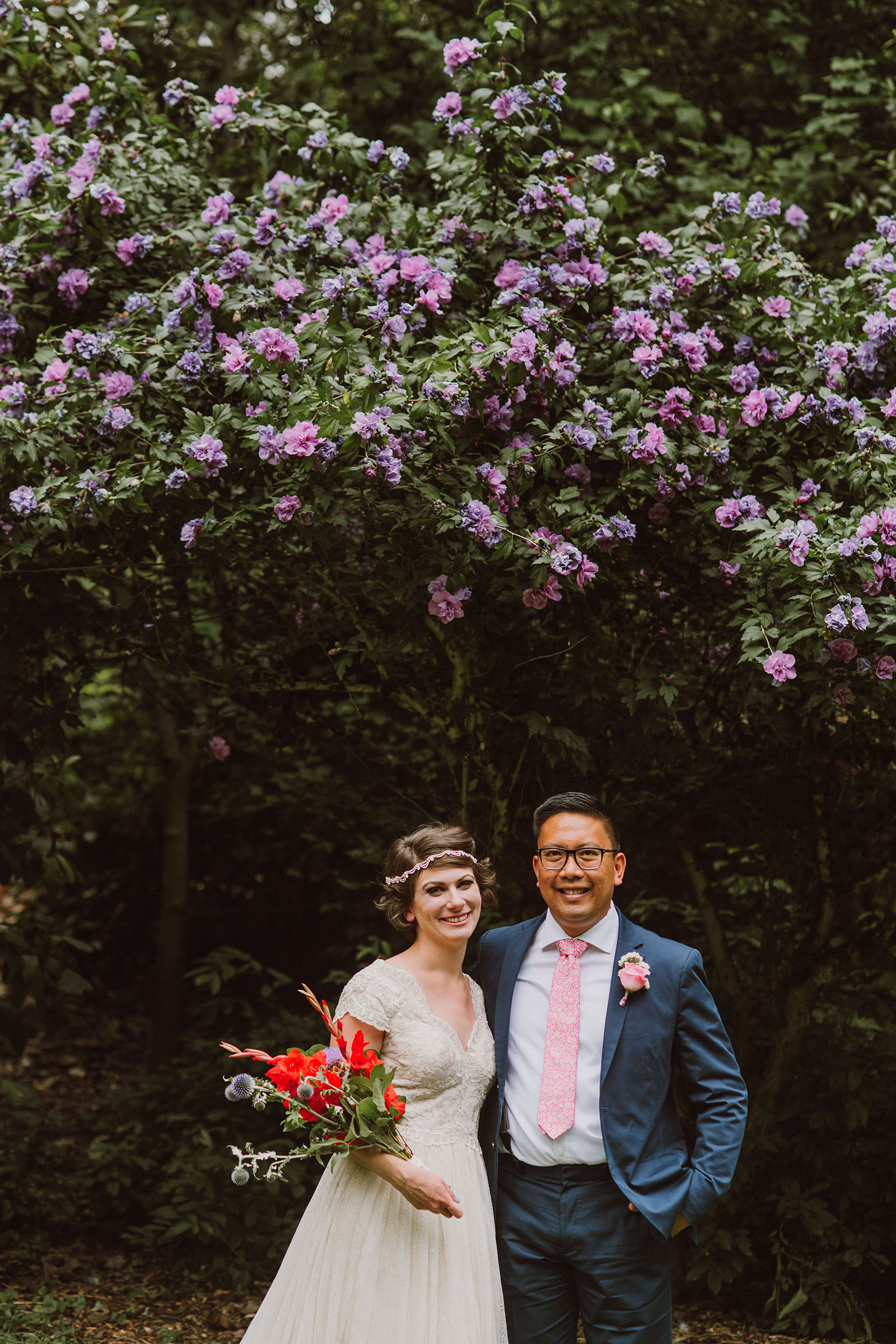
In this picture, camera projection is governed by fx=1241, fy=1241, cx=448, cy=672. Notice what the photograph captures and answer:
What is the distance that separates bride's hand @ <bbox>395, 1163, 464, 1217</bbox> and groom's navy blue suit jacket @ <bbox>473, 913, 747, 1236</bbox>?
24 cm

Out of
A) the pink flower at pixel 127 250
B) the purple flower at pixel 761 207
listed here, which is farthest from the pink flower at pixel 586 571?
the pink flower at pixel 127 250

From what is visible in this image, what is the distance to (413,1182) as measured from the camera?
2.43m

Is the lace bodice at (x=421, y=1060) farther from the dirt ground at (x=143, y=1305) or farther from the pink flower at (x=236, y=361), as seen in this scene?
the dirt ground at (x=143, y=1305)

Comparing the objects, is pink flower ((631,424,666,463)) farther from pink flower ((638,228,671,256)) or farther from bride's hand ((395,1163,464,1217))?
bride's hand ((395,1163,464,1217))

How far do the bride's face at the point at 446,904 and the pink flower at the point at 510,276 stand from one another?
1815 mm

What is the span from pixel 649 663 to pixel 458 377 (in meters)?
1.09

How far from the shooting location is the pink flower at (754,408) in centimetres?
355

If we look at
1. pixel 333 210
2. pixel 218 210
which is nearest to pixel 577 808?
pixel 333 210

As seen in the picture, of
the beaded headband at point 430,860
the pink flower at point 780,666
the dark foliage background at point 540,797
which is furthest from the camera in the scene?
the dark foliage background at point 540,797

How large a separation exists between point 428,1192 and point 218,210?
294cm

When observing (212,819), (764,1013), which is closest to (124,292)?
(764,1013)

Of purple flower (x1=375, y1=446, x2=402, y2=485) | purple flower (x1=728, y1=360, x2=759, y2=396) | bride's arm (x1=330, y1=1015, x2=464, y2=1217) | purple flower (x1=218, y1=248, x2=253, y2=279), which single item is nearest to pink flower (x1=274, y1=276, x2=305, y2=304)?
purple flower (x1=218, y1=248, x2=253, y2=279)

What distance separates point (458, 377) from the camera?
3264 millimetres

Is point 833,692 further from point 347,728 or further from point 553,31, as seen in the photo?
point 553,31
